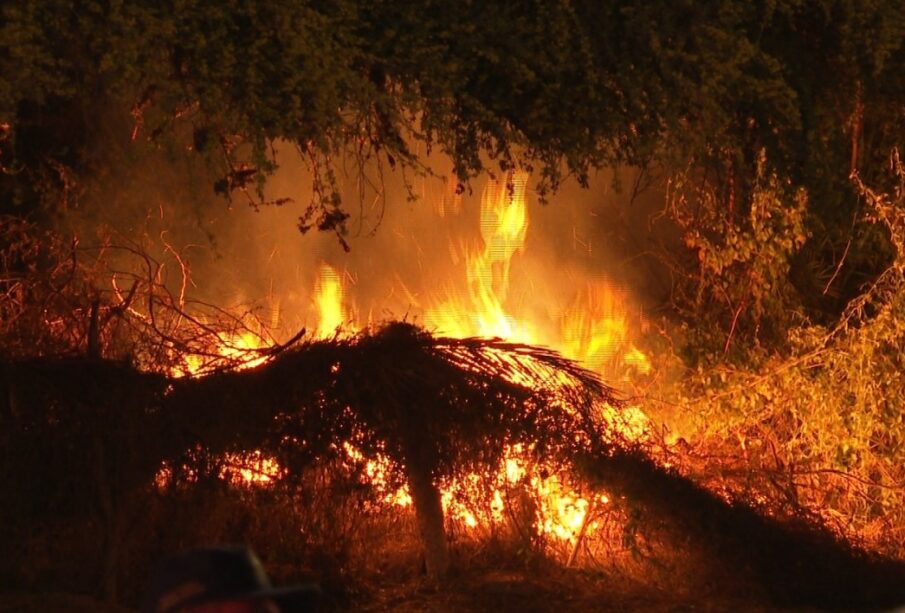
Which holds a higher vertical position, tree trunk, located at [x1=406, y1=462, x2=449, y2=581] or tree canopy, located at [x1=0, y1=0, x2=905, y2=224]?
tree canopy, located at [x1=0, y1=0, x2=905, y2=224]

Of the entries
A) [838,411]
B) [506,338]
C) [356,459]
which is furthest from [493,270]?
[356,459]

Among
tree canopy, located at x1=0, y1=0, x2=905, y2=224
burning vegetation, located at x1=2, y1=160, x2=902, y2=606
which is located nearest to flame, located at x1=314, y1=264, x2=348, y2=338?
tree canopy, located at x1=0, y1=0, x2=905, y2=224

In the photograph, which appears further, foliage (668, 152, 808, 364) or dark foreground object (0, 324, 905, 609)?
foliage (668, 152, 808, 364)

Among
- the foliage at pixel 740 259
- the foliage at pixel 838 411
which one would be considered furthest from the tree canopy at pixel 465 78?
the foliage at pixel 838 411

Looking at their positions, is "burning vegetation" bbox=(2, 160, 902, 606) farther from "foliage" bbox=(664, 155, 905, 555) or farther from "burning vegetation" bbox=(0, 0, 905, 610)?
"foliage" bbox=(664, 155, 905, 555)

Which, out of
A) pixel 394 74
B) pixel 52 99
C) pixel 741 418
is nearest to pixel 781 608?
pixel 741 418

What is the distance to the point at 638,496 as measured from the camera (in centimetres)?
846

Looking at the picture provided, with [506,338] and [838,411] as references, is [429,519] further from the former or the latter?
[838,411]

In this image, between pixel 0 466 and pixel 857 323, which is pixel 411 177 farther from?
pixel 0 466

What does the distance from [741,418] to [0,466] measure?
5.98m

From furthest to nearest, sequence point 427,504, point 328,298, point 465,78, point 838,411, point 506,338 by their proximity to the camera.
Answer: point 328,298 < point 838,411 < point 506,338 < point 465,78 < point 427,504

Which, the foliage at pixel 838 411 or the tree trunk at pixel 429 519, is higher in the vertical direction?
the foliage at pixel 838 411

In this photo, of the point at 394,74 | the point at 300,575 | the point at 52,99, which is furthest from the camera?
the point at 52,99

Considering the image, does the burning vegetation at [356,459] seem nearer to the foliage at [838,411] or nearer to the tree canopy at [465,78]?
the foliage at [838,411]
